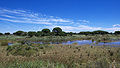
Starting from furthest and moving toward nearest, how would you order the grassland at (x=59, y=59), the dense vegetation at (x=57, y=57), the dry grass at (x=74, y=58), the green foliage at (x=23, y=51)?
the green foliage at (x=23, y=51) → the dry grass at (x=74, y=58) → the dense vegetation at (x=57, y=57) → the grassland at (x=59, y=59)

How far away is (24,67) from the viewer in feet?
16.5

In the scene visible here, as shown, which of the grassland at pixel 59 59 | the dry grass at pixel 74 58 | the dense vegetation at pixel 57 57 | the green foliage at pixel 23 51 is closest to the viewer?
the grassland at pixel 59 59

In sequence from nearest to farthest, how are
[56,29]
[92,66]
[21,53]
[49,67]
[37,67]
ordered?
[92,66]
[49,67]
[37,67]
[21,53]
[56,29]

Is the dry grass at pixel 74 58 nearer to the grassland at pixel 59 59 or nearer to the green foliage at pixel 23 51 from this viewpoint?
the grassland at pixel 59 59

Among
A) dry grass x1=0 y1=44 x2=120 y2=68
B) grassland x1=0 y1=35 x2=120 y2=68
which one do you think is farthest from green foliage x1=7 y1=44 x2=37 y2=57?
dry grass x1=0 y1=44 x2=120 y2=68

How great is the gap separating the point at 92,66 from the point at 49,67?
1.89 metres

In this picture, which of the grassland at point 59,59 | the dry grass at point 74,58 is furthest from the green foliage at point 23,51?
the dry grass at point 74,58

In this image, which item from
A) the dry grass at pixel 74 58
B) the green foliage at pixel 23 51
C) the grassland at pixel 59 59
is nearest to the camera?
the grassland at pixel 59 59

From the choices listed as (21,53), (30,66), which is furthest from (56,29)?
(30,66)

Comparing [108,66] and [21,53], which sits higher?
[108,66]

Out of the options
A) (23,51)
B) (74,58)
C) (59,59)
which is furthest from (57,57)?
(23,51)

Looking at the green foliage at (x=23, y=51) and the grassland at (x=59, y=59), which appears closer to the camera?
the grassland at (x=59, y=59)

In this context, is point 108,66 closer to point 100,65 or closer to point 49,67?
point 100,65

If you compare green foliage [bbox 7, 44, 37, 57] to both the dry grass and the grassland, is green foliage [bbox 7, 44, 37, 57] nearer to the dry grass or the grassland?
the grassland
